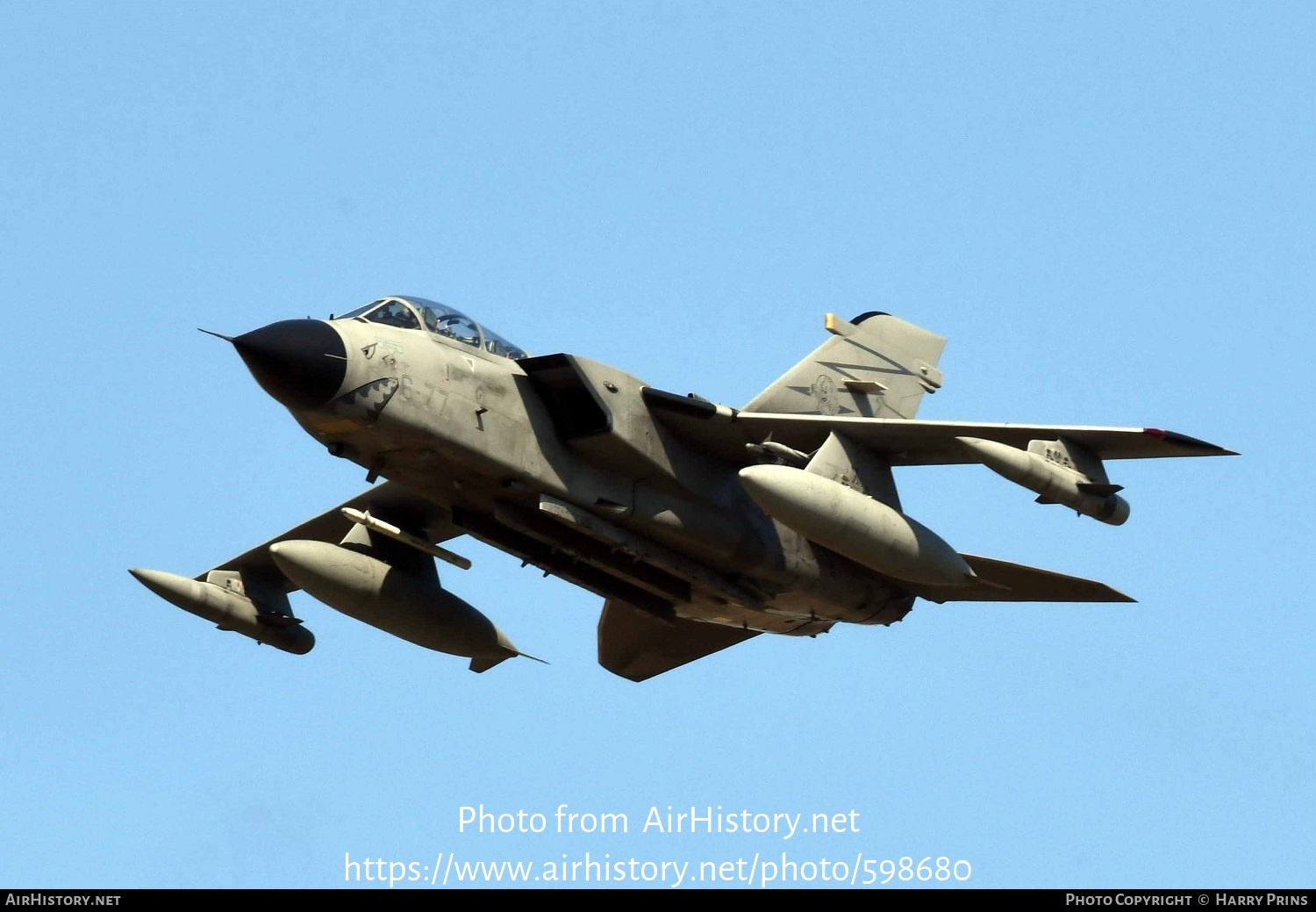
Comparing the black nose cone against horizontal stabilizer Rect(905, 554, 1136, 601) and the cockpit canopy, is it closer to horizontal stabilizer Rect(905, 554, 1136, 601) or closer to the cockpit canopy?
the cockpit canopy

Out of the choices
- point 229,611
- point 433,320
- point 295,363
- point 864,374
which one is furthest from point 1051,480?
point 229,611

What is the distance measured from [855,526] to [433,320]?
588 centimetres

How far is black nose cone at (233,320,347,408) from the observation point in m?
25.8

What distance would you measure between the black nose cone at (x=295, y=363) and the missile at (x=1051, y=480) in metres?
7.97

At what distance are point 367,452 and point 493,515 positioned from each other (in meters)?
2.02

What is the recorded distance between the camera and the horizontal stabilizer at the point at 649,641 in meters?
32.9

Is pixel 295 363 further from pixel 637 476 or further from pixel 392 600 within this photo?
pixel 392 600

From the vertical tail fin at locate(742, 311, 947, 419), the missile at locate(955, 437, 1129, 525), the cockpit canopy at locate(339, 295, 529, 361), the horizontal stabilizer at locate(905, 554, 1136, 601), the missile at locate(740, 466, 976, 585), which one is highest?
the vertical tail fin at locate(742, 311, 947, 419)

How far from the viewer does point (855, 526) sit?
26.8 m

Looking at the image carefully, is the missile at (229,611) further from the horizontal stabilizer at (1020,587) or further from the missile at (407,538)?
the horizontal stabilizer at (1020,587)

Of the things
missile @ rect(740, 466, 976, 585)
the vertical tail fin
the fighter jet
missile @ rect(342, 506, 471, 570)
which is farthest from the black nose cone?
the vertical tail fin

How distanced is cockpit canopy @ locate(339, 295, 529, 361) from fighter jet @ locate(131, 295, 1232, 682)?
0.03 m

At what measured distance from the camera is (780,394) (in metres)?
30.1
